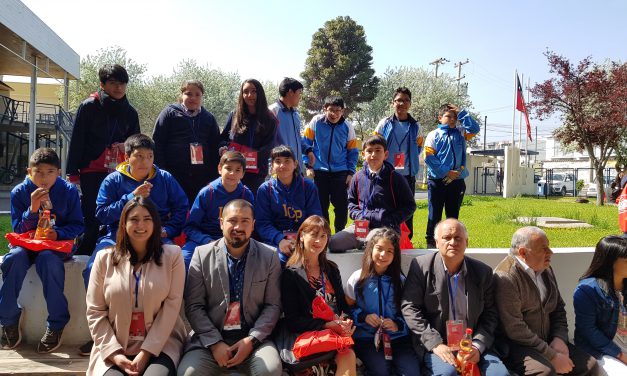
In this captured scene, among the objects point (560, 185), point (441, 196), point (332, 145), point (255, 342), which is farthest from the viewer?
point (560, 185)

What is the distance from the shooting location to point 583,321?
3.64 m

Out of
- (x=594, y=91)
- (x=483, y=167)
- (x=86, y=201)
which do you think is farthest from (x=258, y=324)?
(x=483, y=167)

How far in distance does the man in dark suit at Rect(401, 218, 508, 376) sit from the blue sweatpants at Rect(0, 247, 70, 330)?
2744 millimetres

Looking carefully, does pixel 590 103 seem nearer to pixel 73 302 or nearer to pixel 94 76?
pixel 73 302

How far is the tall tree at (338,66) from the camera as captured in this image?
3130 cm

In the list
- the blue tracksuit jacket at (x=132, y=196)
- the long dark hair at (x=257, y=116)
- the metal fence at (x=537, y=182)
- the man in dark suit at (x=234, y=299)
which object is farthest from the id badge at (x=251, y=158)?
the metal fence at (x=537, y=182)

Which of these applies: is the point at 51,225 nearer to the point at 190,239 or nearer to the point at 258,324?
the point at 190,239

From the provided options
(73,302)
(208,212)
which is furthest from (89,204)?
(208,212)

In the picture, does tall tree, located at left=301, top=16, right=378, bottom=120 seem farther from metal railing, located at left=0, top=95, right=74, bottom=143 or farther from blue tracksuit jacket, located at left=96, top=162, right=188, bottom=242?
blue tracksuit jacket, located at left=96, top=162, right=188, bottom=242

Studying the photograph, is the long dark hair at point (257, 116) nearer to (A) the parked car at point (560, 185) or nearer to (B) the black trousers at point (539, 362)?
(B) the black trousers at point (539, 362)

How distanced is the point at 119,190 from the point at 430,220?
363 centimetres

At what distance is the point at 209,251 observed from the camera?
3.39m

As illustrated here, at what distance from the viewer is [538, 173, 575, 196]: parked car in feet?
75.8

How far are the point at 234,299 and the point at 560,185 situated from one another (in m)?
25.1
